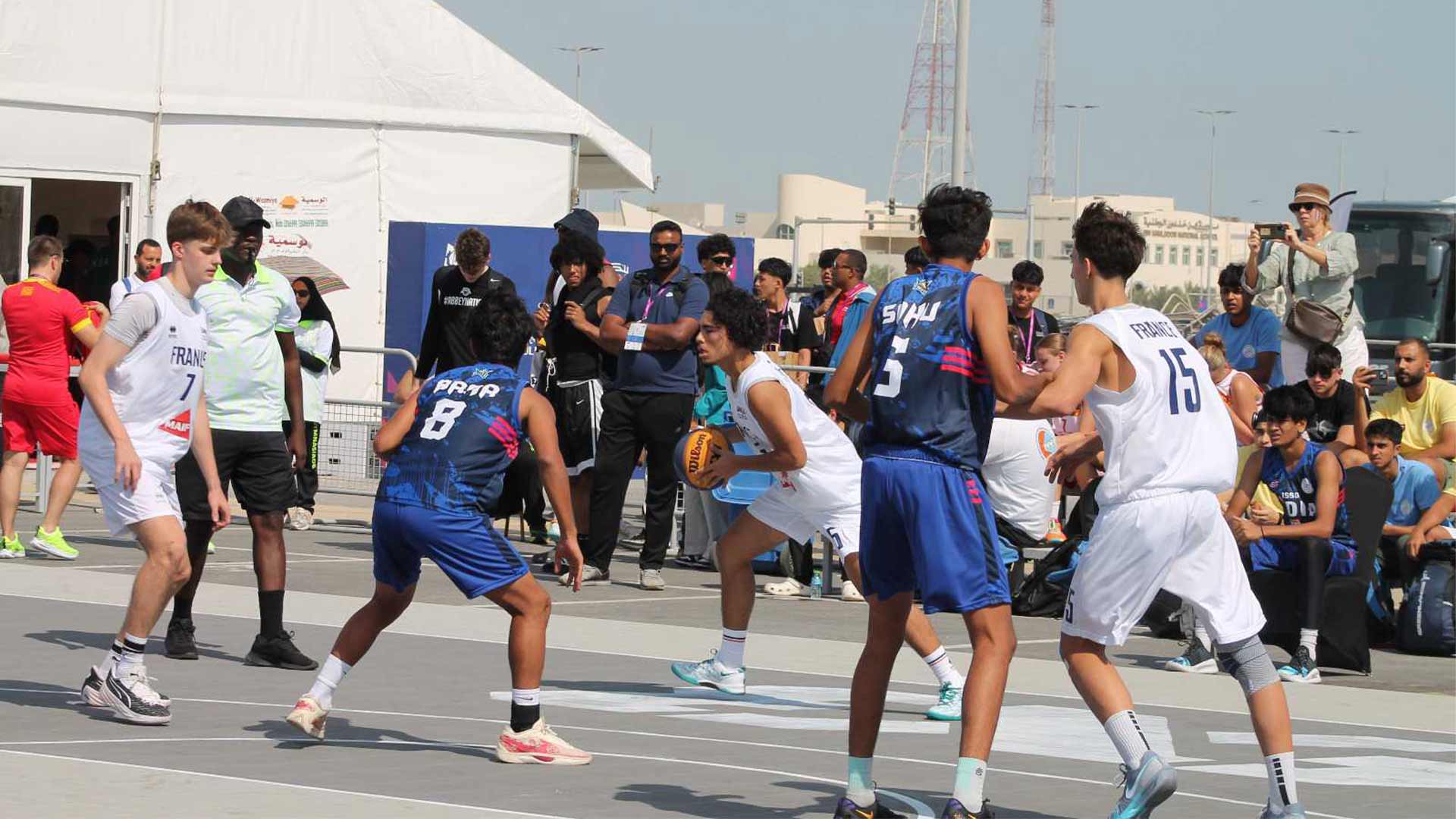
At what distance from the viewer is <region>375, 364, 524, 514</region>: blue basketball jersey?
7711 millimetres

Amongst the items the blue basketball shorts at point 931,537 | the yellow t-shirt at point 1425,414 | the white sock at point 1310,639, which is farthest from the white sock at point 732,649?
the yellow t-shirt at point 1425,414

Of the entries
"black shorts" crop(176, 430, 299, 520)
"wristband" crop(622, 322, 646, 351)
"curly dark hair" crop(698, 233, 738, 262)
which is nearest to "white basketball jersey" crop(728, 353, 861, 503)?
"black shorts" crop(176, 430, 299, 520)

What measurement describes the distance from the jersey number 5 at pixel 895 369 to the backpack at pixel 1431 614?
21.0 ft

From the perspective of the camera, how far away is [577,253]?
14234 mm

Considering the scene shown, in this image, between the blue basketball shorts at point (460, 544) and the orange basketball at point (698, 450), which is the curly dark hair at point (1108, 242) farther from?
the orange basketball at point (698, 450)

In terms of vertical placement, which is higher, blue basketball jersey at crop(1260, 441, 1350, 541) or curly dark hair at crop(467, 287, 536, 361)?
curly dark hair at crop(467, 287, 536, 361)

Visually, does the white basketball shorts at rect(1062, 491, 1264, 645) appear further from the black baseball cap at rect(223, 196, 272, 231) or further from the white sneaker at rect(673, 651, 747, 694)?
the black baseball cap at rect(223, 196, 272, 231)

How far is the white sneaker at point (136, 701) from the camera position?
813 cm

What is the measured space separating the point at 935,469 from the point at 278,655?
433 cm

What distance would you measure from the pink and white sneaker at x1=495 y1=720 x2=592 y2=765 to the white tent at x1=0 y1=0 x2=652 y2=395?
1475 cm

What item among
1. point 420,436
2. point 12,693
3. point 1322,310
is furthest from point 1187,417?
point 1322,310

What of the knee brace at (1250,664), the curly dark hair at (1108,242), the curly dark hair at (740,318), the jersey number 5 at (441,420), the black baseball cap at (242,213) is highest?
the black baseball cap at (242,213)

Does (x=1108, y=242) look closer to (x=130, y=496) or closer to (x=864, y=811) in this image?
(x=864, y=811)

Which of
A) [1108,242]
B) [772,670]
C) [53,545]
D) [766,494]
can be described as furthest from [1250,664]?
[53,545]
